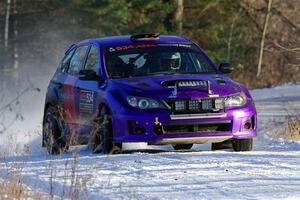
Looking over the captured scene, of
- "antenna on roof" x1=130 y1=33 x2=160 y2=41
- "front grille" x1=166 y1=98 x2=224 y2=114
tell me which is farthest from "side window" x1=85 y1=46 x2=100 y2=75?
"front grille" x1=166 y1=98 x2=224 y2=114

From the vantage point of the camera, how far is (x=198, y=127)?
11.5 meters

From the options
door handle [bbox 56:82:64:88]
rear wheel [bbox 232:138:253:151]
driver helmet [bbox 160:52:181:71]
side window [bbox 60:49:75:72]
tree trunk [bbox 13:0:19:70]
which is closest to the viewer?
rear wheel [bbox 232:138:253:151]

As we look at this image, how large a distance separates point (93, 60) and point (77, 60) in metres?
0.79

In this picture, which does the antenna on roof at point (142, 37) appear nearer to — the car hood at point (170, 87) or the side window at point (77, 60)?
the side window at point (77, 60)

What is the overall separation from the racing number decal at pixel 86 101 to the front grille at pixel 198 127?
1.37 m

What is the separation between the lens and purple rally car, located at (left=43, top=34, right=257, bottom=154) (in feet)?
37.3

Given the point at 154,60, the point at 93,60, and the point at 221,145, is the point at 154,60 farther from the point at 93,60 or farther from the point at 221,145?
the point at 221,145

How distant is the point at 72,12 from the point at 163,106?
3263cm

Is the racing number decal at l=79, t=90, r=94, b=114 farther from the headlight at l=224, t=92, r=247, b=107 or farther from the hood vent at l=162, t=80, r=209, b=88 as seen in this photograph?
the headlight at l=224, t=92, r=247, b=107

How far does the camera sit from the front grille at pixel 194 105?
37.3ft

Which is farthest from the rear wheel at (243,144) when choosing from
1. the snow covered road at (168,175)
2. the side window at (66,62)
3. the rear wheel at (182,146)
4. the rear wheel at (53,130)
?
the side window at (66,62)

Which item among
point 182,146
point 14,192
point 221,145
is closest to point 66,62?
point 182,146

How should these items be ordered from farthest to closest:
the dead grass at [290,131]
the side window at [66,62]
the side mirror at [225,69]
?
1. the dead grass at [290,131]
2. the side window at [66,62]
3. the side mirror at [225,69]

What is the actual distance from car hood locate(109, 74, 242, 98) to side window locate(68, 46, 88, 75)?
5.49 ft
